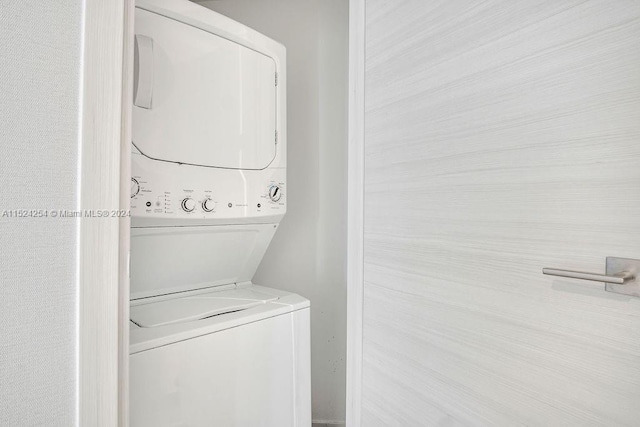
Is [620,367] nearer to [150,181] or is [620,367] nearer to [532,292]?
[532,292]

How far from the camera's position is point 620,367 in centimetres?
65

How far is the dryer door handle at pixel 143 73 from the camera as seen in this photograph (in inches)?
43.6

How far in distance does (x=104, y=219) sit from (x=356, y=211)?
0.77 m

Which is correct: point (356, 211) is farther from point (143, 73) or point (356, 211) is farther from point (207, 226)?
point (143, 73)

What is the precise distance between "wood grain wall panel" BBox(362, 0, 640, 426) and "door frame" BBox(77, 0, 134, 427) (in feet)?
2.36

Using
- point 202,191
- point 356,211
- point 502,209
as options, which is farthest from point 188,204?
point 502,209


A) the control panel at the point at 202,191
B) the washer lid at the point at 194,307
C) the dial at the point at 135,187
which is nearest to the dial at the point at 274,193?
the control panel at the point at 202,191

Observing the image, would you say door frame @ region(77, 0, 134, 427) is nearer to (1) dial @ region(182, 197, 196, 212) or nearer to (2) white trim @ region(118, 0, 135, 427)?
(2) white trim @ region(118, 0, 135, 427)

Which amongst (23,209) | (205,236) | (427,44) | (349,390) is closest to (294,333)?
(349,390)

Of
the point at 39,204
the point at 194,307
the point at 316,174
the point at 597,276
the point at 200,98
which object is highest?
the point at 200,98

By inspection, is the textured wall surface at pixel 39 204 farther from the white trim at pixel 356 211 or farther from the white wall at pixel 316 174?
the white wall at pixel 316 174

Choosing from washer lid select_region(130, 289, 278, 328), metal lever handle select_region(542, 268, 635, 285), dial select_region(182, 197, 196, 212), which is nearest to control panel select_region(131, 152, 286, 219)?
dial select_region(182, 197, 196, 212)

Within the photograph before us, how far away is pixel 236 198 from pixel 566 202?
1003mm

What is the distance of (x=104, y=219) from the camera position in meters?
0.76
